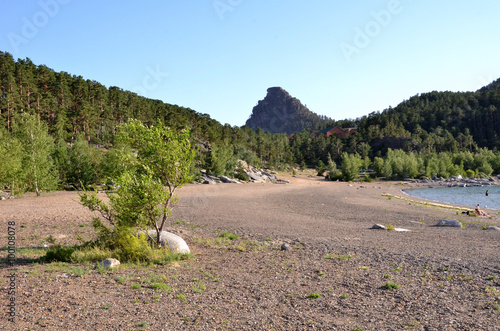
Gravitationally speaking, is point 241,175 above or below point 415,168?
below

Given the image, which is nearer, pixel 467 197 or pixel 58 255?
pixel 58 255

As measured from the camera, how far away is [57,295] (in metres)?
→ 8.23

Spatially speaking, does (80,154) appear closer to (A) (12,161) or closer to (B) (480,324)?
(A) (12,161)

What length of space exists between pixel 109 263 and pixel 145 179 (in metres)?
3.28

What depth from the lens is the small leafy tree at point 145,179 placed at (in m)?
12.0

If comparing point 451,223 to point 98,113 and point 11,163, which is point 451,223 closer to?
point 11,163

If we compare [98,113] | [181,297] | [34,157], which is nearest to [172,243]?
[181,297]

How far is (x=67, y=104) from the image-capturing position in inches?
2963

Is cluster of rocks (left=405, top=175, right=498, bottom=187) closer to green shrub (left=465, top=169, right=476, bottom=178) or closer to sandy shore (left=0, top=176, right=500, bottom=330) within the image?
green shrub (left=465, top=169, right=476, bottom=178)

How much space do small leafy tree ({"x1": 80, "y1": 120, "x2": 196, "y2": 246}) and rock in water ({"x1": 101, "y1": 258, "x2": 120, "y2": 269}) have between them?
128cm

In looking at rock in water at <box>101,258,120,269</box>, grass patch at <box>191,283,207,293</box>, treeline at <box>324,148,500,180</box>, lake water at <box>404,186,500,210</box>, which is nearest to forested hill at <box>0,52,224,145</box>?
treeline at <box>324,148,500,180</box>

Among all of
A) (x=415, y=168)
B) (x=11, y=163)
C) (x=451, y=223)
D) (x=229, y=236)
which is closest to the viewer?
(x=229, y=236)

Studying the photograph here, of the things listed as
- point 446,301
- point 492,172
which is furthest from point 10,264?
point 492,172

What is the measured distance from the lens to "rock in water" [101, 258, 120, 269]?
1098 cm
